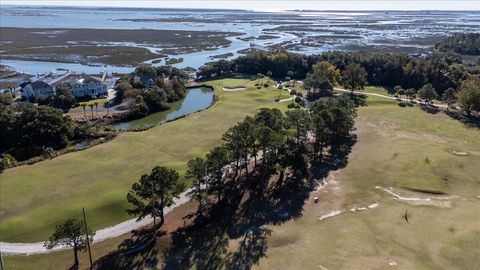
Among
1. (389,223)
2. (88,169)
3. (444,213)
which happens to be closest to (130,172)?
(88,169)

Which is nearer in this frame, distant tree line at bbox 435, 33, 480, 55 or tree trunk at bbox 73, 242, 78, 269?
tree trunk at bbox 73, 242, 78, 269

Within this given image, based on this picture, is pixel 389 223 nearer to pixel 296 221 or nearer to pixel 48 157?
pixel 296 221

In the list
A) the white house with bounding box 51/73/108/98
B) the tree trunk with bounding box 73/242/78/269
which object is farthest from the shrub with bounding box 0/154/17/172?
the white house with bounding box 51/73/108/98

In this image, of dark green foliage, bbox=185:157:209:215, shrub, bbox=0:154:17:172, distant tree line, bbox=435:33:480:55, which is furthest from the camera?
distant tree line, bbox=435:33:480:55

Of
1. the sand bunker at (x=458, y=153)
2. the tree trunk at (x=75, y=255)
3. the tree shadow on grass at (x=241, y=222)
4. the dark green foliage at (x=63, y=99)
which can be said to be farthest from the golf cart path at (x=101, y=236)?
the dark green foliage at (x=63, y=99)

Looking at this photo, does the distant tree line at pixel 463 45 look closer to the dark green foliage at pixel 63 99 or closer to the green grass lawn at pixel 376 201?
the green grass lawn at pixel 376 201

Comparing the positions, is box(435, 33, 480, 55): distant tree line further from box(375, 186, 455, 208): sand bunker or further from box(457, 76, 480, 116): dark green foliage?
box(375, 186, 455, 208): sand bunker

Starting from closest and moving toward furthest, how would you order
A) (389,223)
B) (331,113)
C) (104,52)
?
(389,223), (331,113), (104,52)
